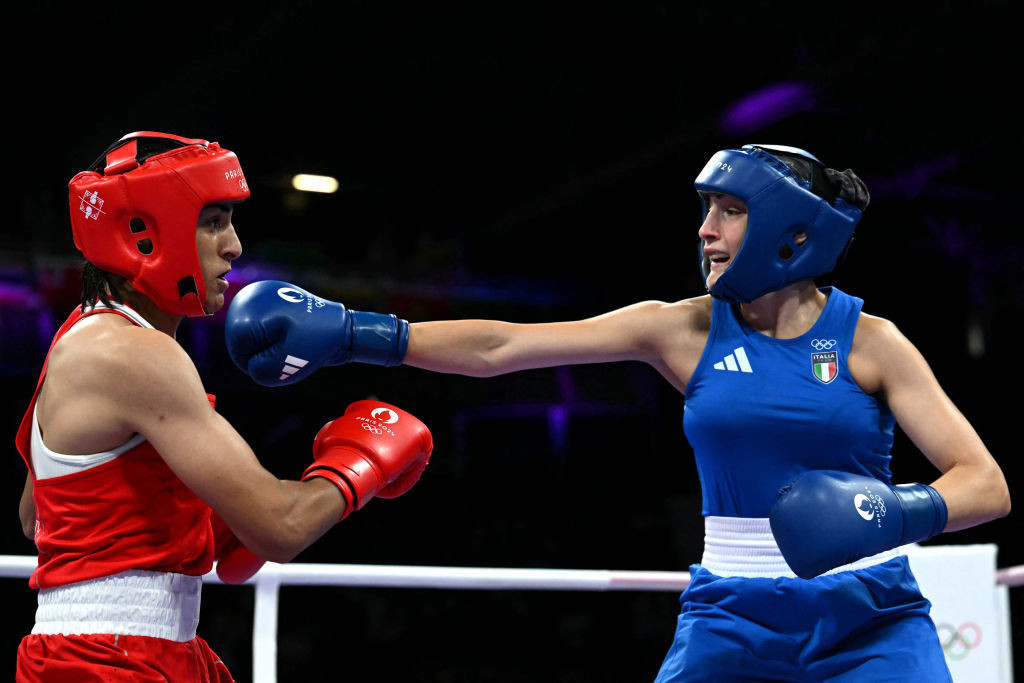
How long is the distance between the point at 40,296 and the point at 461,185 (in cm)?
393

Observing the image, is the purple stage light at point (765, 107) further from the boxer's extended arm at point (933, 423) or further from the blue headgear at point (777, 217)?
the boxer's extended arm at point (933, 423)

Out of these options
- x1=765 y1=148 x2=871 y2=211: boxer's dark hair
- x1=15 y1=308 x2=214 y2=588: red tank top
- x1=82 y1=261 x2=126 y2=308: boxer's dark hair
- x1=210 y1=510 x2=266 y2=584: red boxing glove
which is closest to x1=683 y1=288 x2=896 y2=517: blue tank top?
x1=765 y1=148 x2=871 y2=211: boxer's dark hair

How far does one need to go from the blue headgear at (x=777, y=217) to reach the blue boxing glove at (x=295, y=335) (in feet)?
2.28

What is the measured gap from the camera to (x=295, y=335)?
1942 mm

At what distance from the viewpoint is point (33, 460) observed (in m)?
1.66

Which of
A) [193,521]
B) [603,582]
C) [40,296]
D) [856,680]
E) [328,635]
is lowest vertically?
[328,635]

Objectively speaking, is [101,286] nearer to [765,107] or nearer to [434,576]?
[434,576]

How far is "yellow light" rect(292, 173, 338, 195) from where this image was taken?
31.7 ft

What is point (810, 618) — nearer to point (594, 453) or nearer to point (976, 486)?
point (976, 486)

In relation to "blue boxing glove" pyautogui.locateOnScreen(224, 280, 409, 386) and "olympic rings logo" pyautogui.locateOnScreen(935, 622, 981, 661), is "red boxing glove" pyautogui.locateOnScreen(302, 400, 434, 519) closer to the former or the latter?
"blue boxing glove" pyautogui.locateOnScreen(224, 280, 409, 386)

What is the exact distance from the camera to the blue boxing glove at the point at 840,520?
5.73 feet

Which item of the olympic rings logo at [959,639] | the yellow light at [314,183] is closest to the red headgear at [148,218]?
the olympic rings logo at [959,639]

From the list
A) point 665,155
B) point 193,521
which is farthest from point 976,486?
point 665,155

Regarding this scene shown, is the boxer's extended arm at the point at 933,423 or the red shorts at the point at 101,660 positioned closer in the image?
the red shorts at the point at 101,660
